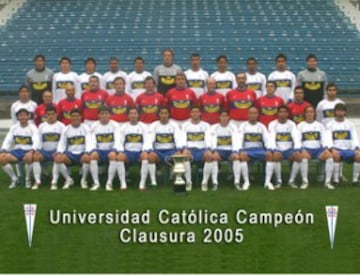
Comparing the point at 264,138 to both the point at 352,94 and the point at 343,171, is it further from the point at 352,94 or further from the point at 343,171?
the point at 352,94

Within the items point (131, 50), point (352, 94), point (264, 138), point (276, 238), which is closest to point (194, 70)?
point (264, 138)

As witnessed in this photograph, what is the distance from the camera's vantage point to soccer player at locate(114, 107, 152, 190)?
839 centimetres

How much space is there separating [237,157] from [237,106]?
2.82ft

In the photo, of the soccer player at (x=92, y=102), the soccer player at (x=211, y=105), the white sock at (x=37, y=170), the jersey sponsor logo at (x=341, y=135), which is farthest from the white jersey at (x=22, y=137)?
the jersey sponsor logo at (x=341, y=135)

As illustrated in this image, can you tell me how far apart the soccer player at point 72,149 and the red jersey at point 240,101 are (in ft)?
5.78

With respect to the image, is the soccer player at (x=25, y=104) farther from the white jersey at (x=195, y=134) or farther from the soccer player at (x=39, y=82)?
the white jersey at (x=195, y=134)

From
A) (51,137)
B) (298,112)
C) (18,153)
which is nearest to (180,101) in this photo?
(298,112)

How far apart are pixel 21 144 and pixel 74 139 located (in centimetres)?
67

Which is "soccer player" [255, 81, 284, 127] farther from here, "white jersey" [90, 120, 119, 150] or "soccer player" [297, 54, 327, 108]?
"white jersey" [90, 120, 119, 150]

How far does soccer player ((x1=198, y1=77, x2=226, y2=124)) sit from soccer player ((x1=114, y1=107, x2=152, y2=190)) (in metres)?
0.79

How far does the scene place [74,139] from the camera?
860 cm

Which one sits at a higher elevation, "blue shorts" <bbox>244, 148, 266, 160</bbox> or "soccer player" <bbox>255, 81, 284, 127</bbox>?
"soccer player" <bbox>255, 81, 284, 127</bbox>

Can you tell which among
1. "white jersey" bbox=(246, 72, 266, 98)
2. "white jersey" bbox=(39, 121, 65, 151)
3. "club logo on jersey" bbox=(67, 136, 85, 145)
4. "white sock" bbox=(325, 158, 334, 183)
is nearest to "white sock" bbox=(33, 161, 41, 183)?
"white jersey" bbox=(39, 121, 65, 151)

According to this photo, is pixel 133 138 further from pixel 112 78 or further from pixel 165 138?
pixel 112 78
